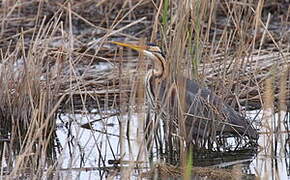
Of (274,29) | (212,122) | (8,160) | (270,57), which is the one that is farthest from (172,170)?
(274,29)

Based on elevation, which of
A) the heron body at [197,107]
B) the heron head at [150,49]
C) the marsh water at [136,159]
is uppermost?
the heron head at [150,49]

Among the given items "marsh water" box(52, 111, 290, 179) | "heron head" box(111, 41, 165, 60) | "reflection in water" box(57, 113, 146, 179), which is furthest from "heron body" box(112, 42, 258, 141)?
"reflection in water" box(57, 113, 146, 179)

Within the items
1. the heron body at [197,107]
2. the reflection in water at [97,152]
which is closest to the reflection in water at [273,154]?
the heron body at [197,107]

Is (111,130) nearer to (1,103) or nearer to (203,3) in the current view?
(1,103)

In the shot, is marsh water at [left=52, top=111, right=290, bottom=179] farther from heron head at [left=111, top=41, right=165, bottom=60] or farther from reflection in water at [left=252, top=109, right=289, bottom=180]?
heron head at [left=111, top=41, right=165, bottom=60]

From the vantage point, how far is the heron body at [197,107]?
5.86 meters

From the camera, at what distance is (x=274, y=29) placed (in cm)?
1009

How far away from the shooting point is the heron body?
5863 millimetres

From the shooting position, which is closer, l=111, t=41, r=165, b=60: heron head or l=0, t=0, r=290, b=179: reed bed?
l=0, t=0, r=290, b=179: reed bed

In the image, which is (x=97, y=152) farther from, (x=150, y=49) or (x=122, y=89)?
(x=150, y=49)

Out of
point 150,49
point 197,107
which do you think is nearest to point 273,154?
point 197,107

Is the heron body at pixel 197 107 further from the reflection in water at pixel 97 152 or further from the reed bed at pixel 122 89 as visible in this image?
the reflection in water at pixel 97 152

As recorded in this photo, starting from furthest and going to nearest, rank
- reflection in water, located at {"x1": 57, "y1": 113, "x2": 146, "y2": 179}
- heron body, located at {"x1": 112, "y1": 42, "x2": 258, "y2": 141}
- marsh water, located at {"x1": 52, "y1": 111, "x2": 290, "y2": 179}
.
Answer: heron body, located at {"x1": 112, "y1": 42, "x2": 258, "y2": 141}
marsh water, located at {"x1": 52, "y1": 111, "x2": 290, "y2": 179}
reflection in water, located at {"x1": 57, "y1": 113, "x2": 146, "y2": 179}

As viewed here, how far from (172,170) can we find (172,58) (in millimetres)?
765
